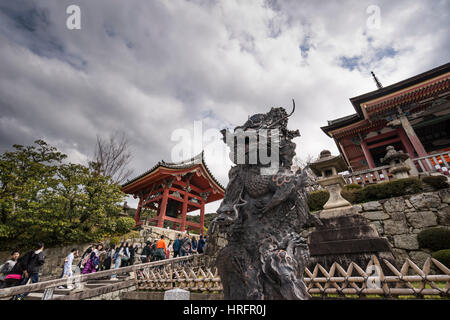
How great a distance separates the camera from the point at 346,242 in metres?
3.80

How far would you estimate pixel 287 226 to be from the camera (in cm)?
187

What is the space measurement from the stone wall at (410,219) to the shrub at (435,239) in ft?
0.64

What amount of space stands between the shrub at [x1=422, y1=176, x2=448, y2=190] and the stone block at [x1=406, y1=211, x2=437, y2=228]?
2.68ft

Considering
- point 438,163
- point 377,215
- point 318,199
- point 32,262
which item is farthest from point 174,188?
point 438,163

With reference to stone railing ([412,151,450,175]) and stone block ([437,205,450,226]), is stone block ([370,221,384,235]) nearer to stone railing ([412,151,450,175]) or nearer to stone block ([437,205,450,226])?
stone block ([437,205,450,226])

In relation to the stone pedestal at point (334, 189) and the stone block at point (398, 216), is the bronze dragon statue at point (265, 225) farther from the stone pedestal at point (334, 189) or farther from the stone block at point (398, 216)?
the stone block at point (398, 216)

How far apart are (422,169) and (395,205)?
2.25 metres

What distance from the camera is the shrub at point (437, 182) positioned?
205 inches

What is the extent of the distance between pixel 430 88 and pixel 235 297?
11.8 m

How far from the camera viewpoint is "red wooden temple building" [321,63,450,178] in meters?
8.42

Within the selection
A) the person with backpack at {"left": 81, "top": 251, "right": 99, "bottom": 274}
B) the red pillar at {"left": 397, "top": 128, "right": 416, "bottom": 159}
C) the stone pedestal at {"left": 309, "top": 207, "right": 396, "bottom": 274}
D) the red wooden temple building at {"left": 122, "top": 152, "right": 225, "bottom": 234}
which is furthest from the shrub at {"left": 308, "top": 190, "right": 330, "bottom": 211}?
the red wooden temple building at {"left": 122, "top": 152, "right": 225, "bottom": 234}

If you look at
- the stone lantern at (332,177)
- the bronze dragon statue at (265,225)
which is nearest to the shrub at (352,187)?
the stone lantern at (332,177)
